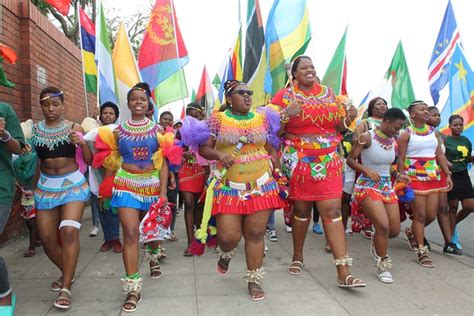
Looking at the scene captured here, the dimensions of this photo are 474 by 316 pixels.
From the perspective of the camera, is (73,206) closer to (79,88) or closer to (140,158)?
(140,158)

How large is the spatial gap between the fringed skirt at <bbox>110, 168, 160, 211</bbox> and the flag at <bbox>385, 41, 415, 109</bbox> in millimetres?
5909

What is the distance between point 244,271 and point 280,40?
2826 millimetres

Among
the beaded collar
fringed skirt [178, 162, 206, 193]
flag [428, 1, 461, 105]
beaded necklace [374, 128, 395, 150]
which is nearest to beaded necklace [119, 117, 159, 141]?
fringed skirt [178, 162, 206, 193]

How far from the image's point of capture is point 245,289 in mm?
4004

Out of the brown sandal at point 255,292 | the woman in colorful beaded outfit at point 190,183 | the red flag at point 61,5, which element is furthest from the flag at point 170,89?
the brown sandal at point 255,292

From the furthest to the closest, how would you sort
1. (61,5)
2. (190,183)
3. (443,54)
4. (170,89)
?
(443,54) < (170,89) < (190,183) < (61,5)

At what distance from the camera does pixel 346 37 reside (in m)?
7.41

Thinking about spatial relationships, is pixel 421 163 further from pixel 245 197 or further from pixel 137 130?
pixel 137 130

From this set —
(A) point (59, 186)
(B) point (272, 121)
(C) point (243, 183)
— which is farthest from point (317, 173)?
(A) point (59, 186)

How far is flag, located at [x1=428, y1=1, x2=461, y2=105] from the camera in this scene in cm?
743

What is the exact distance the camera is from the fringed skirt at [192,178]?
217 inches

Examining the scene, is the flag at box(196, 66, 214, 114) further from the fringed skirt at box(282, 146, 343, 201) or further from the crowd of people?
the fringed skirt at box(282, 146, 343, 201)

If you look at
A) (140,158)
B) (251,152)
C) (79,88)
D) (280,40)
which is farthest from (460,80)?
(79,88)

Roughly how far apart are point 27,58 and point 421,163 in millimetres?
5651
